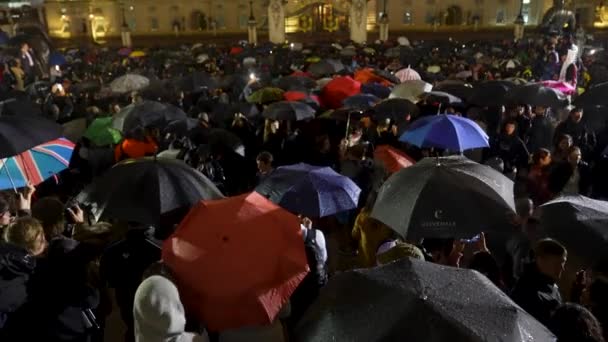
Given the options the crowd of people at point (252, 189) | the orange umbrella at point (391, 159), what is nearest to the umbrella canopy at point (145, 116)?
the crowd of people at point (252, 189)

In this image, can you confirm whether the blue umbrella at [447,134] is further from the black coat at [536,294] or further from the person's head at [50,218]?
the person's head at [50,218]

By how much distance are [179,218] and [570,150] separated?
533 cm

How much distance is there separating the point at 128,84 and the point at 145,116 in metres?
5.98

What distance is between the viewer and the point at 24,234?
12.8 feet

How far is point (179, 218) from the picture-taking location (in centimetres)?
450

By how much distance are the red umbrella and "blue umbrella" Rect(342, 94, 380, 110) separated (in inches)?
57.1

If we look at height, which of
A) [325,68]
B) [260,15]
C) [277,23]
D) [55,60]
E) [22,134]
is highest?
[260,15]

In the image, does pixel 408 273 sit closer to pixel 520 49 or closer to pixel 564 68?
pixel 564 68

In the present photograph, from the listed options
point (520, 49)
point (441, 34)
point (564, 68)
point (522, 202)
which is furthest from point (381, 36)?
point (522, 202)

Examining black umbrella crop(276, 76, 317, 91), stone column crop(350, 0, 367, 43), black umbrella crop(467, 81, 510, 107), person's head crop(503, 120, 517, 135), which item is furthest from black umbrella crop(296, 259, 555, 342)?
stone column crop(350, 0, 367, 43)

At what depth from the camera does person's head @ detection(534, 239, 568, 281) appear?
3.73m

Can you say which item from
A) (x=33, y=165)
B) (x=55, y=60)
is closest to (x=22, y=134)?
(x=33, y=165)

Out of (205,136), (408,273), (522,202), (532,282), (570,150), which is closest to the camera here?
(408,273)

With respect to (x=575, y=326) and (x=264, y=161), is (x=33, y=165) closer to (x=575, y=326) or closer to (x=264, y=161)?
(x=264, y=161)
